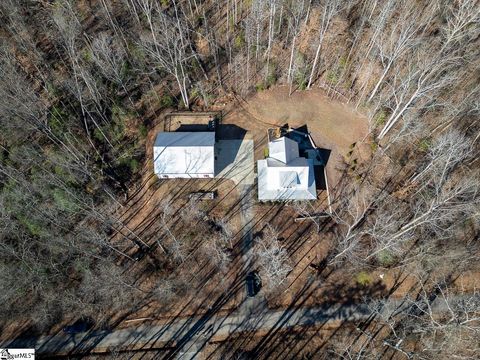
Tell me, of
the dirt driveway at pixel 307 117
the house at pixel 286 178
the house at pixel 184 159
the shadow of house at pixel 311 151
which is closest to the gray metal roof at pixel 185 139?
the house at pixel 184 159

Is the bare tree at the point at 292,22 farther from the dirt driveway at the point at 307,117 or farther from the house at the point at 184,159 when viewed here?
the house at the point at 184,159

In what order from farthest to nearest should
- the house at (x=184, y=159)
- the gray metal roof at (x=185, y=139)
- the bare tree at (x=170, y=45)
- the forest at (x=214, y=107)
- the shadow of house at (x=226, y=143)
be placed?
the bare tree at (x=170, y=45) → the shadow of house at (x=226, y=143) → the gray metal roof at (x=185, y=139) → the house at (x=184, y=159) → the forest at (x=214, y=107)

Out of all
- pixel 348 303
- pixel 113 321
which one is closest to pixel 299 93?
pixel 348 303

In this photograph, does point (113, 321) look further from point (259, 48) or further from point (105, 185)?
point (259, 48)

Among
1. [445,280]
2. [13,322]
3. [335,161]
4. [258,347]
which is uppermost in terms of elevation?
[335,161]

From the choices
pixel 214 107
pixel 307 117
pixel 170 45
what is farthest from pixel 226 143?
pixel 170 45

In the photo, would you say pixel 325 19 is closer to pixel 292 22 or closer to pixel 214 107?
pixel 292 22
